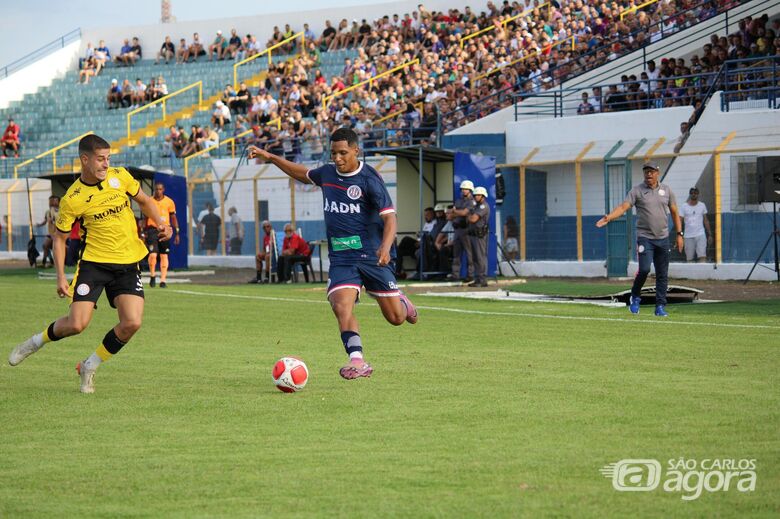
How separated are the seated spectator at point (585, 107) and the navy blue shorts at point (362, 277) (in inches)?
898

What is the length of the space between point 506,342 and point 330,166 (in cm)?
406

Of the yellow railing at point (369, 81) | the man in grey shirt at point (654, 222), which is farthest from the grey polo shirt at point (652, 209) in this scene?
the yellow railing at point (369, 81)

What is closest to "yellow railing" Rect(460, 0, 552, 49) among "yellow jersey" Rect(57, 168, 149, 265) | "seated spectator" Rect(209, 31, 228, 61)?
"seated spectator" Rect(209, 31, 228, 61)

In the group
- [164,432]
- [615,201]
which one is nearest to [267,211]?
[615,201]

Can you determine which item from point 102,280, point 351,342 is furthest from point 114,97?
point 351,342

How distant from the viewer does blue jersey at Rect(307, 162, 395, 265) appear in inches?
402

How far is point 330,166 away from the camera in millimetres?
10469

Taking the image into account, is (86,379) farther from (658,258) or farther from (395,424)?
(658,258)

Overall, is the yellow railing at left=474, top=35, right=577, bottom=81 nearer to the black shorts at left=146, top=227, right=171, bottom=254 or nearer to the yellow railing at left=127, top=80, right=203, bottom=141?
the yellow railing at left=127, top=80, right=203, bottom=141

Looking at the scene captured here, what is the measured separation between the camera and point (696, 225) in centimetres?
2628

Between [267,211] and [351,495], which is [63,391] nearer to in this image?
[351,495]

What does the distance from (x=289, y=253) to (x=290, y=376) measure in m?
18.4

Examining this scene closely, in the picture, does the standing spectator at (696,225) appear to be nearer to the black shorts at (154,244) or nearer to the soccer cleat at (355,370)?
the black shorts at (154,244)

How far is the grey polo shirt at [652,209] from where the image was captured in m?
16.9
